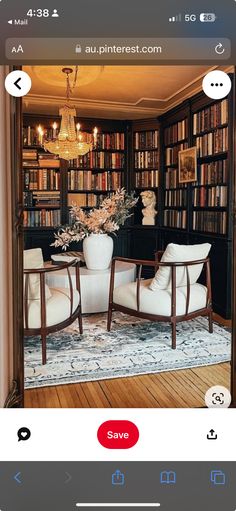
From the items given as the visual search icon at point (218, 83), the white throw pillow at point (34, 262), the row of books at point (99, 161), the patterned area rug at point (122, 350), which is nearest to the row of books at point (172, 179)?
the row of books at point (99, 161)

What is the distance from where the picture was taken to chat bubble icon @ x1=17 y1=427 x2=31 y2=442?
43cm

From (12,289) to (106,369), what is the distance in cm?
106

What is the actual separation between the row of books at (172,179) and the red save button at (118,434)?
2629 mm

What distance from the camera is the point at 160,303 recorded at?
1.76m

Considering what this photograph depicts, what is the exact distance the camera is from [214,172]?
221cm

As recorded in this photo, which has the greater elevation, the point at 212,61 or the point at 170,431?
the point at 212,61

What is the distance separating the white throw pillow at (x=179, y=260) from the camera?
1.75 metres

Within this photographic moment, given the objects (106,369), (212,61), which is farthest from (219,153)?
(212,61)

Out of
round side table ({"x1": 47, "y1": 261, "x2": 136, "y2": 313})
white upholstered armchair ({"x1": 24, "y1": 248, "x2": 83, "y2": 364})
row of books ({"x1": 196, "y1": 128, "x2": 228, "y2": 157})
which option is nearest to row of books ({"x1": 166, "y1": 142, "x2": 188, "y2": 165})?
row of books ({"x1": 196, "y1": 128, "x2": 228, "y2": 157})

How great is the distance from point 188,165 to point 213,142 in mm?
486
